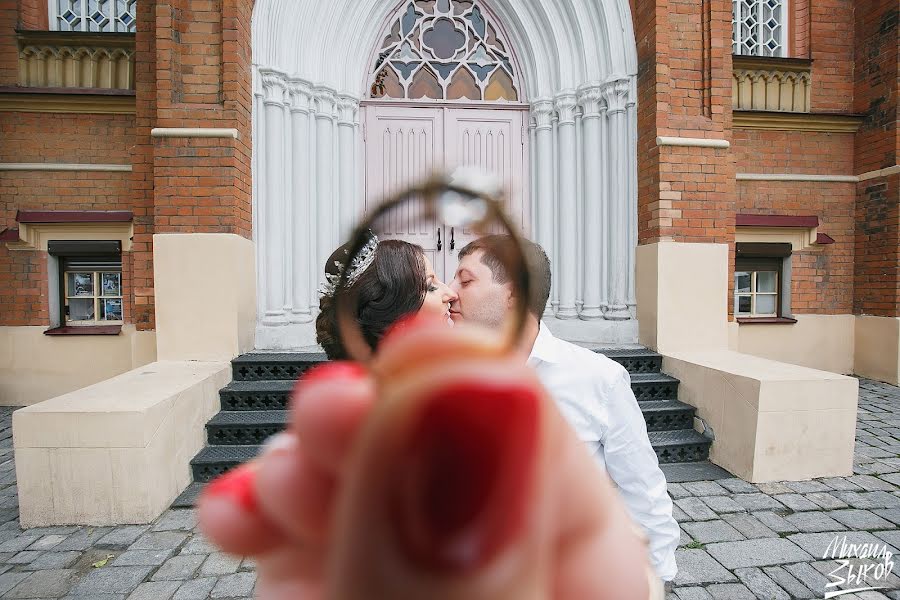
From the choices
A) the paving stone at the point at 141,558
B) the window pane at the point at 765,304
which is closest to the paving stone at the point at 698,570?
the paving stone at the point at 141,558

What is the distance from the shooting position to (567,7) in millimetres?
6176

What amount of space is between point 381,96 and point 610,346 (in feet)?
13.5

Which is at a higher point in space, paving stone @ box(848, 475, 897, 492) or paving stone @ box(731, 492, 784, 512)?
paving stone @ box(848, 475, 897, 492)

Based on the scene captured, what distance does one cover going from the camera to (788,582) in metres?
2.68

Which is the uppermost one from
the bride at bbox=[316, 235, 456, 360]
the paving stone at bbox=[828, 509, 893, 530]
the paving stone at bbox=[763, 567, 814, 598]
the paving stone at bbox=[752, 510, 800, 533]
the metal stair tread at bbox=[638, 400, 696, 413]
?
the bride at bbox=[316, 235, 456, 360]

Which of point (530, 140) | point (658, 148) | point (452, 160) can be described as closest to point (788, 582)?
point (658, 148)

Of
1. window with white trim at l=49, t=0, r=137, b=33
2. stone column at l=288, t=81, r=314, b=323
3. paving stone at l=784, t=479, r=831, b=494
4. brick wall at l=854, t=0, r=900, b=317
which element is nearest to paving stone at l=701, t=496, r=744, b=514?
paving stone at l=784, t=479, r=831, b=494

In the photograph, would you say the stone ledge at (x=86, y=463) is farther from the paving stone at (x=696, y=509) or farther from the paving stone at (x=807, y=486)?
the paving stone at (x=807, y=486)

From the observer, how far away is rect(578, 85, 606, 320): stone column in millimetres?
6234

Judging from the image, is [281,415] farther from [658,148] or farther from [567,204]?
[658,148]

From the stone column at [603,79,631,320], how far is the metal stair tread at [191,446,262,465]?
416 centimetres

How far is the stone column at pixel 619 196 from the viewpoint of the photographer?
19.9ft

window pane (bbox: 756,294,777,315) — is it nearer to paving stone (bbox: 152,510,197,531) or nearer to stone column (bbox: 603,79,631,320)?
stone column (bbox: 603,79,631,320)

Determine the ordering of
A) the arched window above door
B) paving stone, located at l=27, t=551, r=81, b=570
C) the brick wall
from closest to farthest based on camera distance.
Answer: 1. paving stone, located at l=27, t=551, r=81, b=570
2. the arched window above door
3. the brick wall
